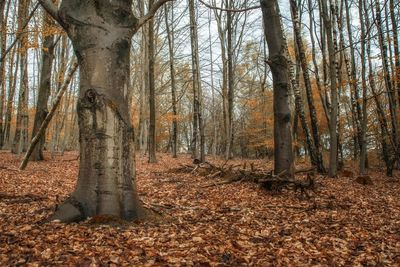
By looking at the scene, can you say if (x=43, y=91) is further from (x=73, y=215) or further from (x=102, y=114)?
(x=73, y=215)

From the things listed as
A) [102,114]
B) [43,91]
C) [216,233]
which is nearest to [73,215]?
[102,114]

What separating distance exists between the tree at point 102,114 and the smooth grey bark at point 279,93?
3779 mm

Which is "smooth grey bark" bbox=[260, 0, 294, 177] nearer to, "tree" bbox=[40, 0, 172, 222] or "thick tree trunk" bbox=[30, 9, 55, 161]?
"tree" bbox=[40, 0, 172, 222]

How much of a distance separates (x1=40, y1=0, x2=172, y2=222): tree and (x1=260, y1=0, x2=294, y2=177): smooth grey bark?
378cm

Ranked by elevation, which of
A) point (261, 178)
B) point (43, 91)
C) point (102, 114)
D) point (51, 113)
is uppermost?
point (43, 91)

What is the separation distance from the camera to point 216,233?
4.07 meters

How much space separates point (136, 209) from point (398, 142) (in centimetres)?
1114

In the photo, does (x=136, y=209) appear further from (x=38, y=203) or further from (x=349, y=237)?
(x=349, y=237)

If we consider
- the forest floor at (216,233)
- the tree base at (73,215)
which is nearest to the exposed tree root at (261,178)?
the forest floor at (216,233)

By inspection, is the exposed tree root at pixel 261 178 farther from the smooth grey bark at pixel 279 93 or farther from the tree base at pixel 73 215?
the tree base at pixel 73 215

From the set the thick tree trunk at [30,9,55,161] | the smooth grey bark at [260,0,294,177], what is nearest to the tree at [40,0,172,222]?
the smooth grey bark at [260,0,294,177]

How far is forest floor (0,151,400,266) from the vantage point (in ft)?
10.5

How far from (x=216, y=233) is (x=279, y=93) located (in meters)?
4.14

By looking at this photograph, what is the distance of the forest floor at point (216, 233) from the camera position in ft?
10.5
